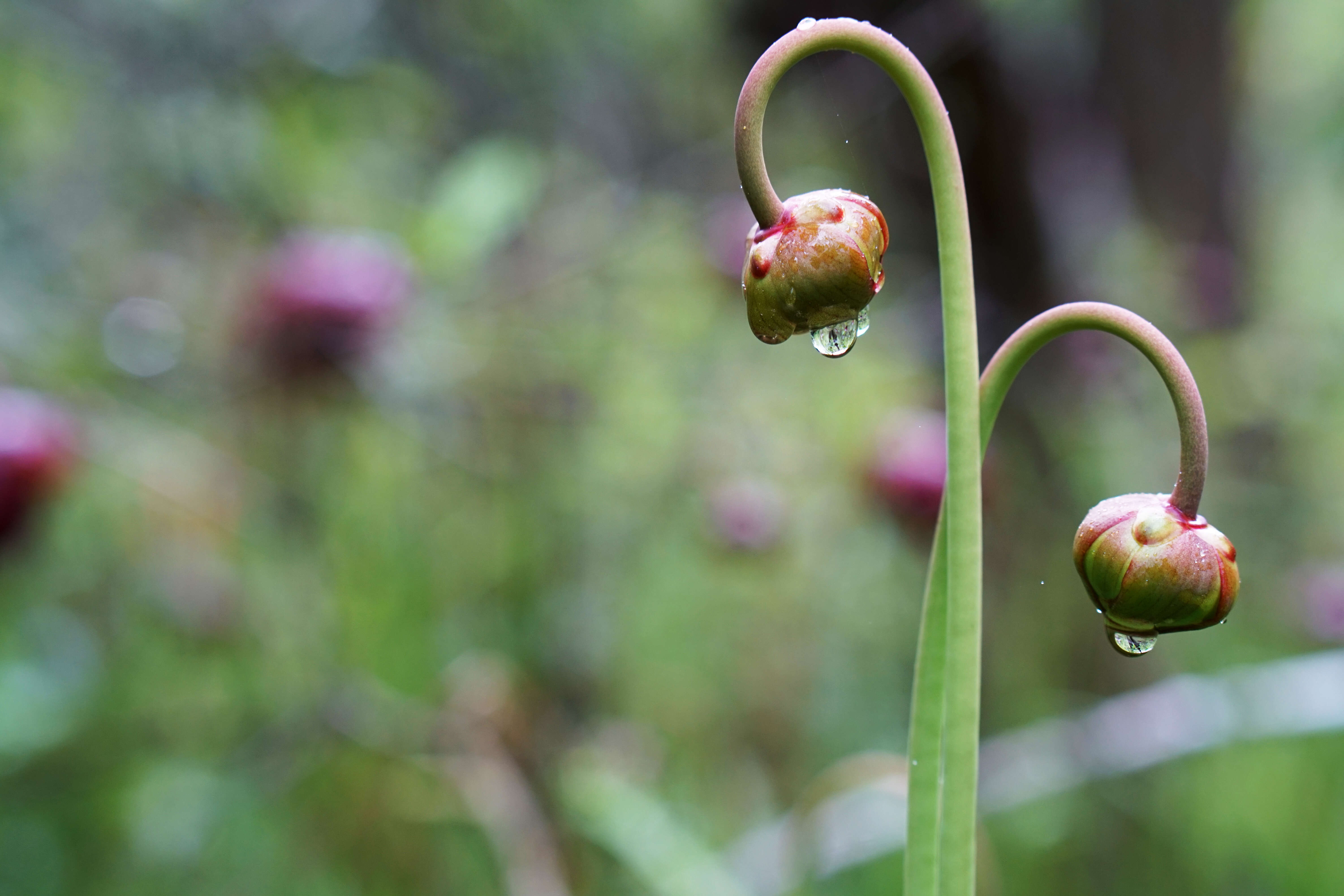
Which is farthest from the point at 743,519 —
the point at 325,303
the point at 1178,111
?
the point at 1178,111

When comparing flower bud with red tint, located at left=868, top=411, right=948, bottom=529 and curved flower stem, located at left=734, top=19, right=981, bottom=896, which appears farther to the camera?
flower bud with red tint, located at left=868, top=411, right=948, bottom=529

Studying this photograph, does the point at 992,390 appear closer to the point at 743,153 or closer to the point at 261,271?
the point at 743,153

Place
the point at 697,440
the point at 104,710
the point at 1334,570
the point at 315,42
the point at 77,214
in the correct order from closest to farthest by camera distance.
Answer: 1. the point at 104,710
2. the point at 315,42
3. the point at 697,440
4. the point at 1334,570
5. the point at 77,214

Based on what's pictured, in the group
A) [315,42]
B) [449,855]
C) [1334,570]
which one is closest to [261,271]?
[315,42]

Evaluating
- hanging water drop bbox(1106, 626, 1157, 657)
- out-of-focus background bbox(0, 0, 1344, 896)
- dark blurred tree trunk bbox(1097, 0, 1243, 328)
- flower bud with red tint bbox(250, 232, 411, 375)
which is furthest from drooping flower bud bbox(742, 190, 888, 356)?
dark blurred tree trunk bbox(1097, 0, 1243, 328)

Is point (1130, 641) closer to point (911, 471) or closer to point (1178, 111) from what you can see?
point (911, 471)

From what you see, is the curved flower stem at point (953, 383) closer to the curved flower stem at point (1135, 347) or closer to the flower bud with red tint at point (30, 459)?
the curved flower stem at point (1135, 347)

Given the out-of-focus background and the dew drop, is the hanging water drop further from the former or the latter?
the out-of-focus background

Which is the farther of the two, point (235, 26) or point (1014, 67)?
point (1014, 67)
